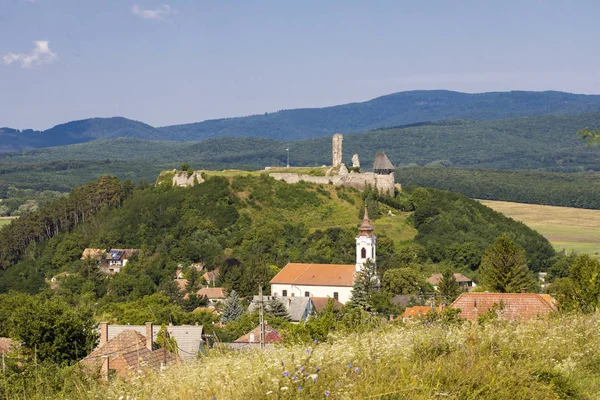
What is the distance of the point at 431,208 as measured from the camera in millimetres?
85125

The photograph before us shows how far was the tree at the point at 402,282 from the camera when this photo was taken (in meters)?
61.8

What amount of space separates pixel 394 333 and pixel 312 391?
195 centimetres

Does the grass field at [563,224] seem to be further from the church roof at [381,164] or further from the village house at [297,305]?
the village house at [297,305]

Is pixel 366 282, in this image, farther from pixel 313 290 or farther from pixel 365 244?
pixel 313 290

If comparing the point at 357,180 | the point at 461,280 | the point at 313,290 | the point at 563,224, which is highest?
the point at 357,180

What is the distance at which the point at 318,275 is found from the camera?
66.3 meters

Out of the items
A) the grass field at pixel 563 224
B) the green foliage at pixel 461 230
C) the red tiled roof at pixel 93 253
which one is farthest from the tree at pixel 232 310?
the grass field at pixel 563 224

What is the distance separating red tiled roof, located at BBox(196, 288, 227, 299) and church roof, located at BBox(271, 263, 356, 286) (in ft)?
12.4

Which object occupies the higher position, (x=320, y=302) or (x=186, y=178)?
(x=186, y=178)

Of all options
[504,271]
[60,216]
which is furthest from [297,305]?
[60,216]

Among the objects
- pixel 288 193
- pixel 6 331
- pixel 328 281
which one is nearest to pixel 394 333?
pixel 6 331

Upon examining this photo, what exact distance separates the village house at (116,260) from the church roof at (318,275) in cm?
1784

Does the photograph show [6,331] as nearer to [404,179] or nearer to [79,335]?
[79,335]

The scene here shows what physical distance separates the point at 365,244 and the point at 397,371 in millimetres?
54645
